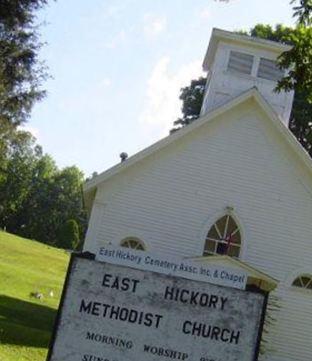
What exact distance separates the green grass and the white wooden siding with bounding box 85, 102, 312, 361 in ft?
10.3

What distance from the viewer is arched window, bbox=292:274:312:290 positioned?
62.7 ft

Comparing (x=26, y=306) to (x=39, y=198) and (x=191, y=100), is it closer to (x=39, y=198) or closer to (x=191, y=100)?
(x=191, y=100)

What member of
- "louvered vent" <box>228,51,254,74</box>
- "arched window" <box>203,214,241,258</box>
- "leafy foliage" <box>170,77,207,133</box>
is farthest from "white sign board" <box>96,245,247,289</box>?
"leafy foliage" <box>170,77,207,133</box>

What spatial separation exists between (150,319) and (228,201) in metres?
14.0

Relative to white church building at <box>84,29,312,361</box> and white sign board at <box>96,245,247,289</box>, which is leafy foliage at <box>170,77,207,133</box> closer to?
white church building at <box>84,29,312,361</box>

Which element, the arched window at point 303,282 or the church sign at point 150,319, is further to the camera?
the arched window at point 303,282

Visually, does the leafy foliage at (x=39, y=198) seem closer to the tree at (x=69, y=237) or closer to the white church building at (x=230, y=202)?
the tree at (x=69, y=237)

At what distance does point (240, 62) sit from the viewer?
77.9 ft

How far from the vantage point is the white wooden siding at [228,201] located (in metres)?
19.0

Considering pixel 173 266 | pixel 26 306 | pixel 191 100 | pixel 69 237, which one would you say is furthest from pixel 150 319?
pixel 69 237

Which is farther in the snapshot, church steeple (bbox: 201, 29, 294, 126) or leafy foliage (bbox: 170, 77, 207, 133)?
leafy foliage (bbox: 170, 77, 207, 133)

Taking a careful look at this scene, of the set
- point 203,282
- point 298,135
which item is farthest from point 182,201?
point 298,135

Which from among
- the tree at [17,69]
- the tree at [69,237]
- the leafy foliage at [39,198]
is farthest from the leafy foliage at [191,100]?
the leafy foliage at [39,198]

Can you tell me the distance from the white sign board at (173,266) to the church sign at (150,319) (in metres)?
0.05
